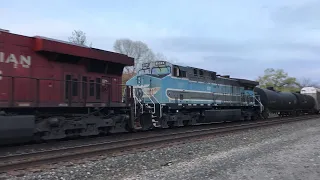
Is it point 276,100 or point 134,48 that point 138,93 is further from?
point 134,48

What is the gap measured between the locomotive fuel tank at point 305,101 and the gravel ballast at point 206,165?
22567 millimetres

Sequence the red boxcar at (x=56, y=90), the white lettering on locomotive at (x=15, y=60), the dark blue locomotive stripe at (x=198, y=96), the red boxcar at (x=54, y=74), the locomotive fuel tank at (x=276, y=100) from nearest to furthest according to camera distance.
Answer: the red boxcar at (x=56, y=90) < the white lettering on locomotive at (x=15, y=60) < the red boxcar at (x=54, y=74) < the dark blue locomotive stripe at (x=198, y=96) < the locomotive fuel tank at (x=276, y=100)

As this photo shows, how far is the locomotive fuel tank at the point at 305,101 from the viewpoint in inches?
1197

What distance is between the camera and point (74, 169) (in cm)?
649

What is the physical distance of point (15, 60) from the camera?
30.1 ft

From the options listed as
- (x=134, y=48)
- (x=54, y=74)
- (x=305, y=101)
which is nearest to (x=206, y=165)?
(x=54, y=74)

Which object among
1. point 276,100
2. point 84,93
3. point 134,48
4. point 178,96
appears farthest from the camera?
point 134,48

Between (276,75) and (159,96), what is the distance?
216ft

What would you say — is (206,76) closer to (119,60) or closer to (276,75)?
(119,60)

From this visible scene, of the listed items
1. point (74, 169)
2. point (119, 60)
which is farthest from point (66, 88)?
point (74, 169)

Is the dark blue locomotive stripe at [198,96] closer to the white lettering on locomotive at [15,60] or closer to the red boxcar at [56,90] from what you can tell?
the red boxcar at [56,90]

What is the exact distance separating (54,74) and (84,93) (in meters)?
1.27

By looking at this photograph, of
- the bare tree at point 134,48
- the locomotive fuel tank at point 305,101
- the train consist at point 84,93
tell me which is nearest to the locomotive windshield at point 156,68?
the train consist at point 84,93

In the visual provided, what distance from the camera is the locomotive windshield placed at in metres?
15.7
